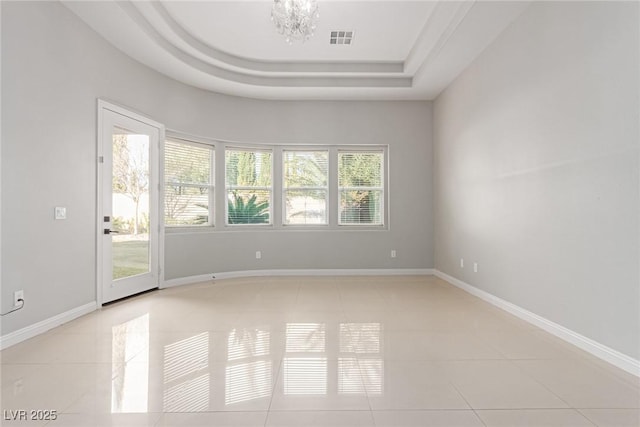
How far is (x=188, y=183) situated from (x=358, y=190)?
2863mm

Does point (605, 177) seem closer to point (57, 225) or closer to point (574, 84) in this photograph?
point (574, 84)

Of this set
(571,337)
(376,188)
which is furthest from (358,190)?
(571,337)

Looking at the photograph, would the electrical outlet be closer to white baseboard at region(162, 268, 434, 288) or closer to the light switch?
the light switch

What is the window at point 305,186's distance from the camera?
5955 millimetres

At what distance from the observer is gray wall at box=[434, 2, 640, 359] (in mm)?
2283

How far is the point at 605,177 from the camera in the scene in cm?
242

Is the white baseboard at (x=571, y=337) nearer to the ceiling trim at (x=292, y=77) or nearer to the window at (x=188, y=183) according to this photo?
the ceiling trim at (x=292, y=77)

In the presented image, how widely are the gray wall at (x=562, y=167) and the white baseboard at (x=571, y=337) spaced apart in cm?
5

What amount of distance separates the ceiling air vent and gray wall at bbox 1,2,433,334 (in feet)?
4.94

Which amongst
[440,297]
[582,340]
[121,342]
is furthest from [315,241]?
[582,340]

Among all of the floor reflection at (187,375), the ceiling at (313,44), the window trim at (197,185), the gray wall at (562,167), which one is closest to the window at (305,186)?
the ceiling at (313,44)

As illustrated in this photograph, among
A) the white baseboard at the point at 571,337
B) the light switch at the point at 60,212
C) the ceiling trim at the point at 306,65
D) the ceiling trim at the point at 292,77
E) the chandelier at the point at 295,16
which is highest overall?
the ceiling trim at the point at 306,65

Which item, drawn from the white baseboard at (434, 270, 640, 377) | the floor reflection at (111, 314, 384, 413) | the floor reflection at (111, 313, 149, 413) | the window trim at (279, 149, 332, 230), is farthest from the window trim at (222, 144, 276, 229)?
the white baseboard at (434, 270, 640, 377)

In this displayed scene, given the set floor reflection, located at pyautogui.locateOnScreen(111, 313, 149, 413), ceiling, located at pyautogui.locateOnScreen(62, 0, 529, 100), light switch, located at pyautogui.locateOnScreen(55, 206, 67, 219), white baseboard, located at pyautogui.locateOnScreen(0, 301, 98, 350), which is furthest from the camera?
ceiling, located at pyautogui.locateOnScreen(62, 0, 529, 100)
